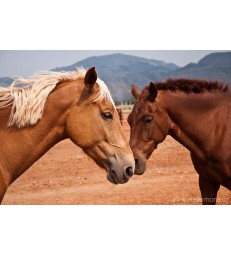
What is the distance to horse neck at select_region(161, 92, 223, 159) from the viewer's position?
8.07 ft

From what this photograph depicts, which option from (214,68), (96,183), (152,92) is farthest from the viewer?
(96,183)

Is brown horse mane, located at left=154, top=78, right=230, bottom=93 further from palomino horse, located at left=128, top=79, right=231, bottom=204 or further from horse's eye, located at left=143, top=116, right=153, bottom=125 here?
horse's eye, located at left=143, top=116, right=153, bottom=125

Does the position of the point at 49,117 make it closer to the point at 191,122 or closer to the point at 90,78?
the point at 90,78

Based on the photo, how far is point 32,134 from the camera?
1.67m

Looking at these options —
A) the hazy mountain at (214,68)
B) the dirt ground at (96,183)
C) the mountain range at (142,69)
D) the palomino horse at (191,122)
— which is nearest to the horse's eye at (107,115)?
the palomino horse at (191,122)

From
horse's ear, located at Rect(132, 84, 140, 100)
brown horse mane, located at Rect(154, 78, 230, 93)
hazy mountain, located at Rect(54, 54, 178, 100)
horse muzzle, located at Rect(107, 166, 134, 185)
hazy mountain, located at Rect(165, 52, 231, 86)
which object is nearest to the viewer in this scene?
horse muzzle, located at Rect(107, 166, 134, 185)

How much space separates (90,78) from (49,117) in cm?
31

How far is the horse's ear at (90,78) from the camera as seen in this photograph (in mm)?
1629

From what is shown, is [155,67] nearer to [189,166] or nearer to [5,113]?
[189,166]

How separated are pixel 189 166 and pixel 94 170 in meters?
1.01

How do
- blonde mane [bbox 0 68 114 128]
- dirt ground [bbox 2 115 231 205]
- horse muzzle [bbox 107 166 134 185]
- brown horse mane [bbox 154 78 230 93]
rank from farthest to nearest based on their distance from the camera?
1. dirt ground [bbox 2 115 231 205]
2. brown horse mane [bbox 154 78 230 93]
3. horse muzzle [bbox 107 166 134 185]
4. blonde mane [bbox 0 68 114 128]

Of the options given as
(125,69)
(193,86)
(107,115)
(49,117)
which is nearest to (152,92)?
(193,86)

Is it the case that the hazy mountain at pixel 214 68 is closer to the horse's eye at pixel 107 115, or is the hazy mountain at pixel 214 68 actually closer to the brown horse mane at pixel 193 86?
the brown horse mane at pixel 193 86

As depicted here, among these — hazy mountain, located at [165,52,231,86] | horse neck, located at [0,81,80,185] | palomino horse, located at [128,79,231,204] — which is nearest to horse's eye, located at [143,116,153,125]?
palomino horse, located at [128,79,231,204]
